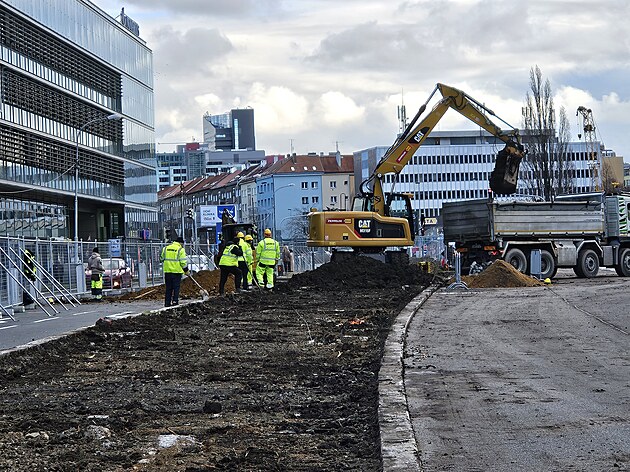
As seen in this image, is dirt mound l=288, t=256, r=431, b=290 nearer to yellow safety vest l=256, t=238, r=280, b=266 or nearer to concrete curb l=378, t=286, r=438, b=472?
yellow safety vest l=256, t=238, r=280, b=266

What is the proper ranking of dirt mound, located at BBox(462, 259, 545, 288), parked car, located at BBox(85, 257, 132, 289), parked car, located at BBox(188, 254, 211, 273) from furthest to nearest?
parked car, located at BBox(188, 254, 211, 273) → parked car, located at BBox(85, 257, 132, 289) → dirt mound, located at BBox(462, 259, 545, 288)

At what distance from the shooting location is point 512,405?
934 centimetres

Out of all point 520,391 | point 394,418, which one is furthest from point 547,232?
point 394,418

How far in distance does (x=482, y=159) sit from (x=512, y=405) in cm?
16909

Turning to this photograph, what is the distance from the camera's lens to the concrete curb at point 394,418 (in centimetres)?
689

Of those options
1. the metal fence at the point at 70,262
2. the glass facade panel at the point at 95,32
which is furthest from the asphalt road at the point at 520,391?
the glass facade panel at the point at 95,32

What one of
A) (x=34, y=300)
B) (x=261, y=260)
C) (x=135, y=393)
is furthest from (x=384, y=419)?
(x=261, y=260)

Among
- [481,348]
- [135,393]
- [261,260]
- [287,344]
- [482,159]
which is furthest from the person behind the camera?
[482,159]

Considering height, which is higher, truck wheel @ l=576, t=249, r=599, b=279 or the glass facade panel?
the glass facade panel

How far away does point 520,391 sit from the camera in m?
10.2

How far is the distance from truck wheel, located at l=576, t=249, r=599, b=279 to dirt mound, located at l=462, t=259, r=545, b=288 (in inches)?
210

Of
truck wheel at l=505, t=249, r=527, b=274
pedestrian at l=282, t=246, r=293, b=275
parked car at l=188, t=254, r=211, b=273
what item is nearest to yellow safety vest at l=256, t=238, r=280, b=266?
truck wheel at l=505, t=249, r=527, b=274

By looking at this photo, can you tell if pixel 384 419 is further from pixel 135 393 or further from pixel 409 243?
pixel 409 243

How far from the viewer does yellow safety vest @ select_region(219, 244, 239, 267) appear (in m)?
31.0
